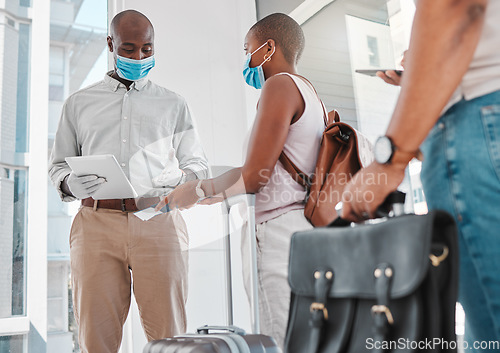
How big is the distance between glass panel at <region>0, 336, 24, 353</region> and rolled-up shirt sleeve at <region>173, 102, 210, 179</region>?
1257 mm

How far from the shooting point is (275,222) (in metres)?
1.19

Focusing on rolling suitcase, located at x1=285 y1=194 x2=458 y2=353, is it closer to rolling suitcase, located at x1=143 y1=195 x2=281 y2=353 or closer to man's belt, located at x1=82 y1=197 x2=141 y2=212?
rolling suitcase, located at x1=143 y1=195 x2=281 y2=353

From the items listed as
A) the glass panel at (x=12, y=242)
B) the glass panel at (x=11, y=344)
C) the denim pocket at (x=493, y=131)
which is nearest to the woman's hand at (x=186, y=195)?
the denim pocket at (x=493, y=131)

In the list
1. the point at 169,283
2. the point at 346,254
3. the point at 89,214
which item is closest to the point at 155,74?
the point at 89,214

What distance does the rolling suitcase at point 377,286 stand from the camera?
620 millimetres

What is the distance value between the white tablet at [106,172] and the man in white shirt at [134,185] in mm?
30

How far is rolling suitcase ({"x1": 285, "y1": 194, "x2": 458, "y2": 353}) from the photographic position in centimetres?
62

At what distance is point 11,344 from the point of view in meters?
2.39

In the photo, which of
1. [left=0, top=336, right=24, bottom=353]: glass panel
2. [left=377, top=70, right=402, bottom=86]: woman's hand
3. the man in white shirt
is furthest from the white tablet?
[left=0, top=336, right=24, bottom=353]: glass panel

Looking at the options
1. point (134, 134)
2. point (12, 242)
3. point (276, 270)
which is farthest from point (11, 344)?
point (276, 270)

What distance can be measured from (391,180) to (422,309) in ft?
0.59

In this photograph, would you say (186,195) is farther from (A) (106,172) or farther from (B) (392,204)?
(B) (392,204)

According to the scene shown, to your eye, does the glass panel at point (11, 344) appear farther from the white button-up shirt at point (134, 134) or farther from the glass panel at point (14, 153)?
the white button-up shirt at point (134, 134)

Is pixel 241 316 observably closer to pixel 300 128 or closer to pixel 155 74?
pixel 155 74
